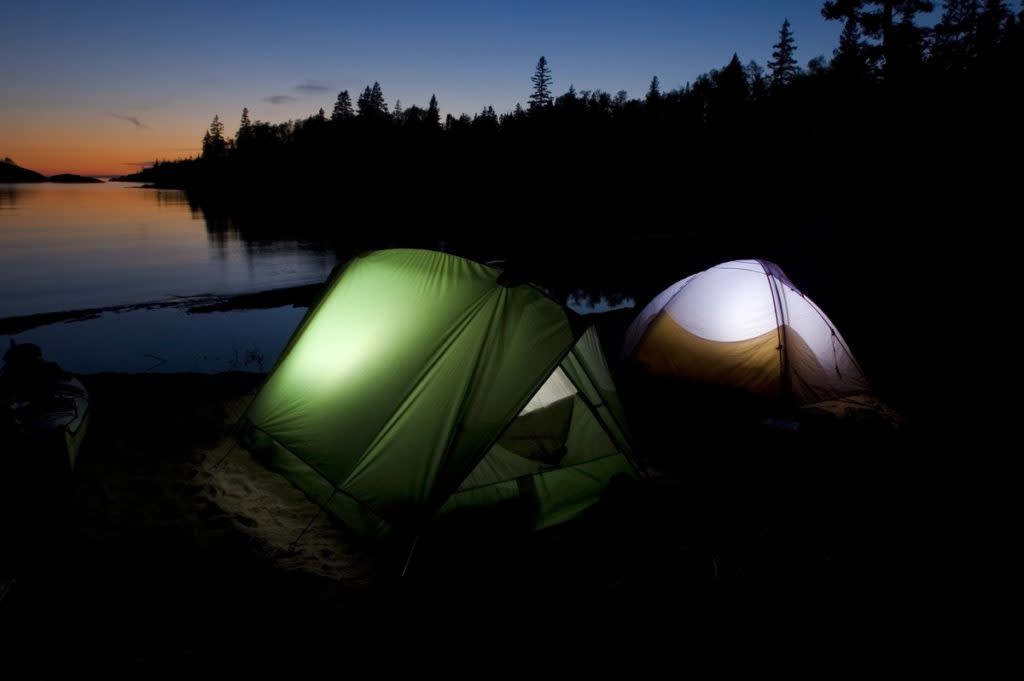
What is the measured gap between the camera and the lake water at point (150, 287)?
12875mm

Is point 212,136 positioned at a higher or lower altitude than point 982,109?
higher

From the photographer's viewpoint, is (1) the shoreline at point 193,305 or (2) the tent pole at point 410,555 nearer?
(2) the tent pole at point 410,555

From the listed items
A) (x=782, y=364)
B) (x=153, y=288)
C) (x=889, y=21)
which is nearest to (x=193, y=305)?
(x=153, y=288)

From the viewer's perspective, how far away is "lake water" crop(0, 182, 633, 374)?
42.2 feet

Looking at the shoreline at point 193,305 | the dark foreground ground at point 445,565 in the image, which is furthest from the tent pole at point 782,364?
the shoreline at point 193,305

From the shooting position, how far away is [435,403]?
15.2 ft

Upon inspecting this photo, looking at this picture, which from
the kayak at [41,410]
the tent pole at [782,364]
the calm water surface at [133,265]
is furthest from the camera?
the calm water surface at [133,265]

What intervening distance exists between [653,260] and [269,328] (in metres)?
20.1

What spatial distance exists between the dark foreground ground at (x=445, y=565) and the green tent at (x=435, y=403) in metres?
0.39

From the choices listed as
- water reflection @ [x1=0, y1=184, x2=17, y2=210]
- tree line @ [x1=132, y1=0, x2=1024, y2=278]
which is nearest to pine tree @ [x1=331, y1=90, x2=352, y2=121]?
tree line @ [x1=132, y1=0, x2=1024, y2=278]

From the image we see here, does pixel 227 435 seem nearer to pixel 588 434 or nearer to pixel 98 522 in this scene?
pixel 98 522

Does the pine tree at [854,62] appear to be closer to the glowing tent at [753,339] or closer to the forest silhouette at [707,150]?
the forest silhouette at [707,150]

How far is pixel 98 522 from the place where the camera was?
195 inches

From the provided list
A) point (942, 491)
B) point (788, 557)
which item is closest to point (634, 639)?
point (788, 557)
